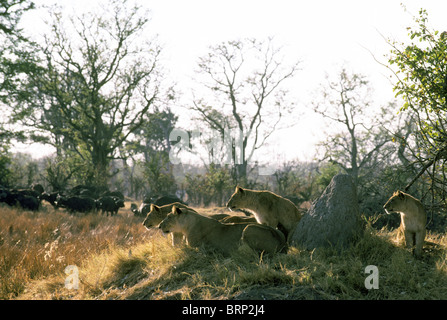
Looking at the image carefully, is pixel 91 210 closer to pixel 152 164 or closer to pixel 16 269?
pixel 152 164

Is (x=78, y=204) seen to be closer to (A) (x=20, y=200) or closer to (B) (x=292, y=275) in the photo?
(A) (x=20, y=200)

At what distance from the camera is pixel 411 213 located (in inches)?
293

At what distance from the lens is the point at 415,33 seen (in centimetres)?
780

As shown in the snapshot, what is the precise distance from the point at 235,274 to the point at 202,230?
1661mm

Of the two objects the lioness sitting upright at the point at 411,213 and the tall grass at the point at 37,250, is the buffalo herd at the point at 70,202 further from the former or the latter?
the lioness sitting upright at the point at 411,213

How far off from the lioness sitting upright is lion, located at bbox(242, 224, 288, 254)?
7.00ft

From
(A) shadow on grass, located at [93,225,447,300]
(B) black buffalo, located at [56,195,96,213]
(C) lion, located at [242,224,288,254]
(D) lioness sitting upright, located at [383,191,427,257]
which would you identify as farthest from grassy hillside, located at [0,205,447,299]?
(B) black buffalo, located at [56,195,96,213]

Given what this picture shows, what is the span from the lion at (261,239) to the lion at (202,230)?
338 millimetres

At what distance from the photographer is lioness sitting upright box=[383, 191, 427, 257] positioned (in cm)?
739

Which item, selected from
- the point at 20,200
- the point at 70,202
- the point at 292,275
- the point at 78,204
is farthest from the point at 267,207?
the point at 20,200

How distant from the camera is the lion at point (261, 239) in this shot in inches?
286

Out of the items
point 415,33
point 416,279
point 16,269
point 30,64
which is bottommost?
point 16,269

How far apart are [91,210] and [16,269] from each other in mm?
12824
